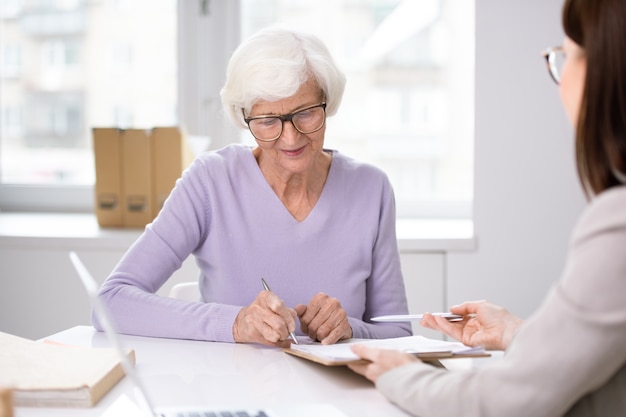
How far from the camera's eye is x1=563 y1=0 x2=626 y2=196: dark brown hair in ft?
2.88

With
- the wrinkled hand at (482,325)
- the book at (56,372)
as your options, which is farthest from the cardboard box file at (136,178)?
the wrinkled hand at (482,325)

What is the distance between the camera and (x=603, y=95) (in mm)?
889

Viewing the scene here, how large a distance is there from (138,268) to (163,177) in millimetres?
1301

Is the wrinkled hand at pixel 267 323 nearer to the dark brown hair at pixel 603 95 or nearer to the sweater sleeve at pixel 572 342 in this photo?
the sweater sleeve at pixel 572 342

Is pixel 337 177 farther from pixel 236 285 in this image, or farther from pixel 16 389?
pixel 16 389

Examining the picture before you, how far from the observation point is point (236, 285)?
1.96 m

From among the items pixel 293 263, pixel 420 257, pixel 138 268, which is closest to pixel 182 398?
pixel 138 268

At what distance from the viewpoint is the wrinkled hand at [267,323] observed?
5.02 ft

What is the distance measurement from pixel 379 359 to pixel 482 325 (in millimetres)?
337

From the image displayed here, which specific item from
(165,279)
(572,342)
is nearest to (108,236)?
(165,279)

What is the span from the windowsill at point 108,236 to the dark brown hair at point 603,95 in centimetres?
200

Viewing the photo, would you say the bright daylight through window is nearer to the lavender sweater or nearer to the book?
the lavender sweater

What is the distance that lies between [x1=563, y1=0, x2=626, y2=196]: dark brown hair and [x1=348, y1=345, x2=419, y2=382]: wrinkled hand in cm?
39

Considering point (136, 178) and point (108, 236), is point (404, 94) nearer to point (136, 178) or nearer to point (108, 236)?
point (136, 178)
